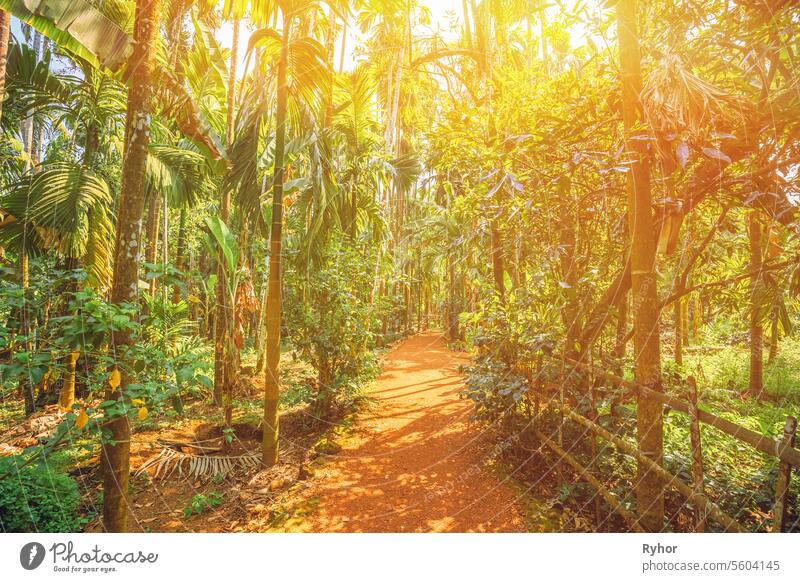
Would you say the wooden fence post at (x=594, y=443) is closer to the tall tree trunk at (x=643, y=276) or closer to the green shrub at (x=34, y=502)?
the tall tree trunk at (x=643, y=276)

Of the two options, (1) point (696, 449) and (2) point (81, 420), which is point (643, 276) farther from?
(2) point (81, 420)

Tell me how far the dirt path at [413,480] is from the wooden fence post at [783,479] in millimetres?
1704

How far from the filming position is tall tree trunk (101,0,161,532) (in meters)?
2.32

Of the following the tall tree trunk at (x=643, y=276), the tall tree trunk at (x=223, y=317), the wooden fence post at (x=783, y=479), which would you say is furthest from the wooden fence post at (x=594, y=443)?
the tall tree trunk at (x=223, y=317)

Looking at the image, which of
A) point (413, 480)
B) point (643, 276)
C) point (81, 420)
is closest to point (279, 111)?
point (81, 420)

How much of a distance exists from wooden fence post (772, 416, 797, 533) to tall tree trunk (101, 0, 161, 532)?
3652 millimetres

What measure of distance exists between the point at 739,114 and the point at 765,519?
2549 mm

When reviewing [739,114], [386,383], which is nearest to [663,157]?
[739,114]

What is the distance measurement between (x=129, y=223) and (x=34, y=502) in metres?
2.58

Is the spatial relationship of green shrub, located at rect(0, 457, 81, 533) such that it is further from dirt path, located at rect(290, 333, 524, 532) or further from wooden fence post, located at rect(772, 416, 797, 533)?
wooden fence post, located at rect(772, 416, 797, 533)

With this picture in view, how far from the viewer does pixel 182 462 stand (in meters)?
4.65

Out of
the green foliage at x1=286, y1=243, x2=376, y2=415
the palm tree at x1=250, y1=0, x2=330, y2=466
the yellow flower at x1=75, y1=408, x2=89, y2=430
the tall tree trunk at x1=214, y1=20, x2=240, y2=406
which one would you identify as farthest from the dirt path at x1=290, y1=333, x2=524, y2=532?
the tall tree trunk at x1=214, y1=20, x2=240, y2=406

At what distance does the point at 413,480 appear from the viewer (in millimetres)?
4012

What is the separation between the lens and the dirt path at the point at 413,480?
3.22 metres
